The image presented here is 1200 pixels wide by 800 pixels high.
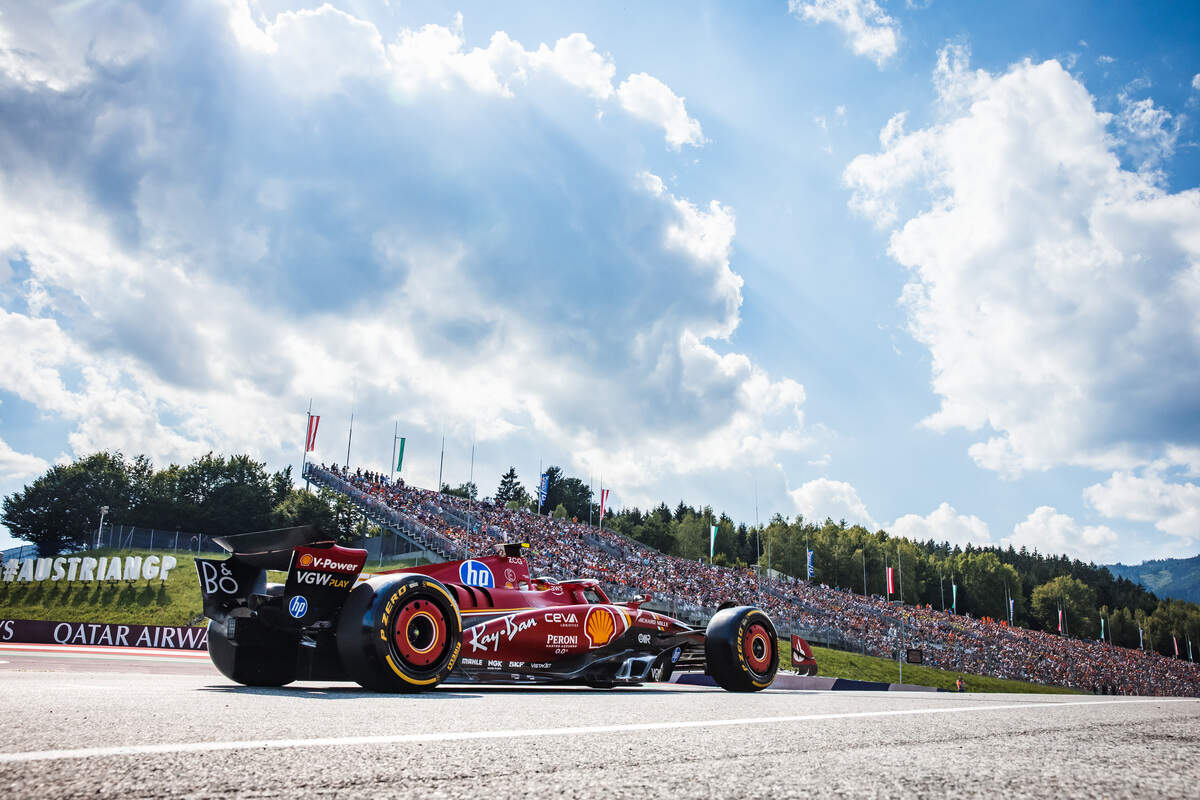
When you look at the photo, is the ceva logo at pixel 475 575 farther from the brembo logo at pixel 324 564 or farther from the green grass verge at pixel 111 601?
the green grass verge at pixel 111 601

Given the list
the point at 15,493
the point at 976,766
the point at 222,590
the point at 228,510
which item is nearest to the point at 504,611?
the point at 222,590

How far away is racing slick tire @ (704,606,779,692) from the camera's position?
10.3 m

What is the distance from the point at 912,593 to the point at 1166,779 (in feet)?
411

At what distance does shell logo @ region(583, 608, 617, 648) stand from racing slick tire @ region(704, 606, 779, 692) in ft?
4.44

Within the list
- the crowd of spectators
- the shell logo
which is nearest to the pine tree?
the crowd of spectators

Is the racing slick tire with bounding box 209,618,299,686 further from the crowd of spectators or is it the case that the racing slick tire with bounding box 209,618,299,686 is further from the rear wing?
the crowd of spectators

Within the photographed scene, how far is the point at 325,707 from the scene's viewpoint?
5.14 m

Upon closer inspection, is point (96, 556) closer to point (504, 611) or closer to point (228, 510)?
point (228, 510)

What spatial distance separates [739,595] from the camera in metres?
51.5

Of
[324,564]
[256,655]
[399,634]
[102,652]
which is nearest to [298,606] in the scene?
[324,564]

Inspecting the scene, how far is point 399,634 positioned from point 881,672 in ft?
131

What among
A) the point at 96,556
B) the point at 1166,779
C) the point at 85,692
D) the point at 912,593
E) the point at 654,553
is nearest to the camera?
the point at 1166,779

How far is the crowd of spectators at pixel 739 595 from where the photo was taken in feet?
Result: 144

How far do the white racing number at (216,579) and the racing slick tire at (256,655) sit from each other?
14.1 inches
